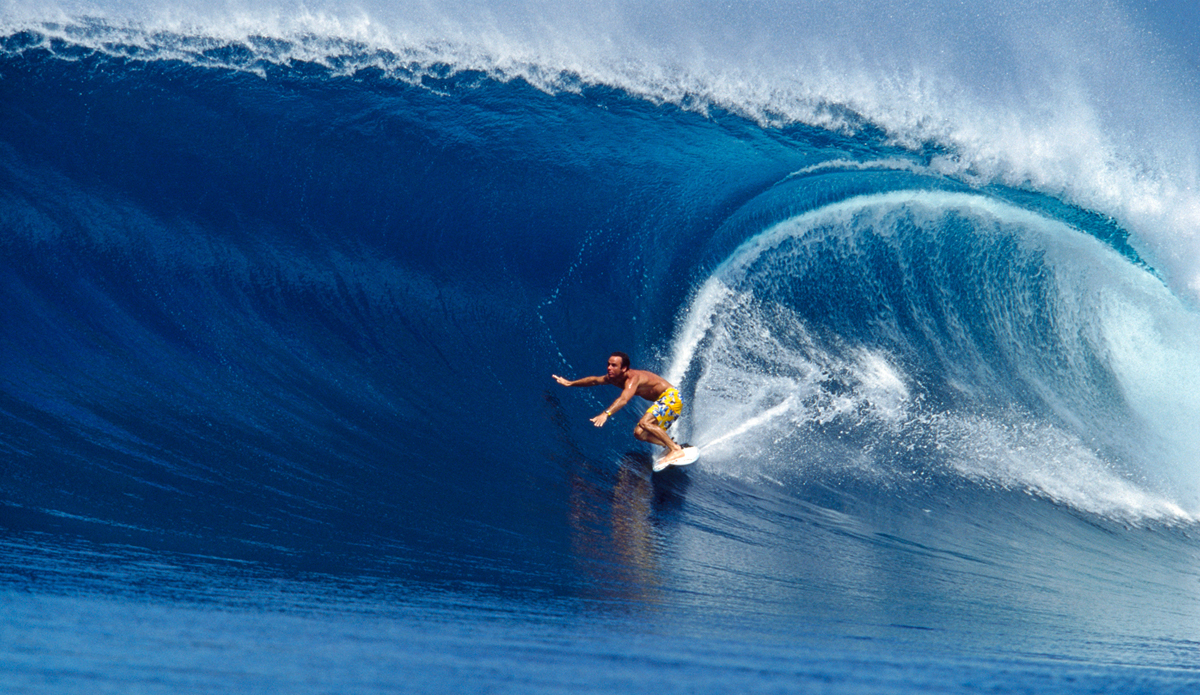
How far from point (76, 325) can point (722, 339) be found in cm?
569

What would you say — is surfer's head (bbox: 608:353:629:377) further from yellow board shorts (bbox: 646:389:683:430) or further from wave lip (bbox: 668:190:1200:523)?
wave lip (bbox: 668:190:1200:523)


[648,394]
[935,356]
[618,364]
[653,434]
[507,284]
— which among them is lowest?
[653,434]

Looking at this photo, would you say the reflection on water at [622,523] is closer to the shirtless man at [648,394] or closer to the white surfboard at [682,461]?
the white surfboard at [682,461]

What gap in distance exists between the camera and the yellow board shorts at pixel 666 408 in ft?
20.9

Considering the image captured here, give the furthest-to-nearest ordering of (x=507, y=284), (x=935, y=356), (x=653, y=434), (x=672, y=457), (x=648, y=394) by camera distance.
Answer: (x=935, y=356) → (x=507, y=284) → (x=648, y=394) → (x=653, y=434) → (x=672, y=457)

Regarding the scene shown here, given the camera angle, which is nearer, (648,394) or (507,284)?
(648,394)

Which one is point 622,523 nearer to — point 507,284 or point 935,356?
point 507,284

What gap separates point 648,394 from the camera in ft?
21.5

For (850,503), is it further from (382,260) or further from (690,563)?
(382,260)

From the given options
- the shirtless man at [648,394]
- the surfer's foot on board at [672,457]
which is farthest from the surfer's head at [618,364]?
the surfer's foot on board at [672,457]

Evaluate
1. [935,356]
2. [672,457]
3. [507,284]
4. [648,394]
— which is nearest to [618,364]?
[648,394]

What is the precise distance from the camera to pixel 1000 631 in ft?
13.3

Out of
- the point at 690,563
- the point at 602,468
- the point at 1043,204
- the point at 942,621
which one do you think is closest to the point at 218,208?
the point at 602,468

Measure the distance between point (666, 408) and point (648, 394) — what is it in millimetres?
231
